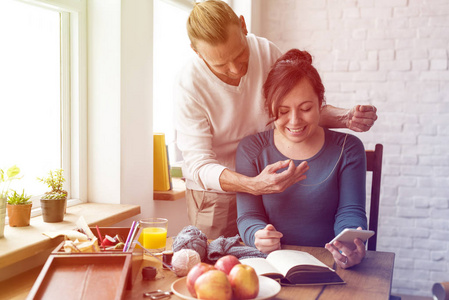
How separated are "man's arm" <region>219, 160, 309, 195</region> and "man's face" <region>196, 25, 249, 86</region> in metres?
0.37

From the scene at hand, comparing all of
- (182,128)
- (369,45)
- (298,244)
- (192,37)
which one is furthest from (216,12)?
(369,45)

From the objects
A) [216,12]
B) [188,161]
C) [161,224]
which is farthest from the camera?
[188,161]

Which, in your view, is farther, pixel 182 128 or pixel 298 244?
pixel 182 128

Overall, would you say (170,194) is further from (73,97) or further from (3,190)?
(3,190)

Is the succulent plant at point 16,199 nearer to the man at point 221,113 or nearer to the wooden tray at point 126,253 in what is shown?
the wooden tray at point 126,253

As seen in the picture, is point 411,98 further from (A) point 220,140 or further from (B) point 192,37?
(B) point 192,37

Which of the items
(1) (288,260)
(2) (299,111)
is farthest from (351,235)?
(2) (299,111)

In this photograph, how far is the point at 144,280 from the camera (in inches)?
51.3

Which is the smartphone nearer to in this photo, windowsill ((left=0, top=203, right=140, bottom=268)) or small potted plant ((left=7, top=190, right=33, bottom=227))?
windowsill ((left=0, top=203, right=140, bottom=268))

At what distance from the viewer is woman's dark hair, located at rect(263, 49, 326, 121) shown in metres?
1.79

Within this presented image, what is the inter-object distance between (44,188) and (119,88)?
49 centimetres

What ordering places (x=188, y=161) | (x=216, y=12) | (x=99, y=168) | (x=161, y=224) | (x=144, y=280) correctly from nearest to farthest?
(x=144, y=280) → (x=161, y=224) → (x=216, y=12) → (x=188, y=161) → (x=99, y=168)

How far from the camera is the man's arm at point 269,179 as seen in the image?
5.29 feet

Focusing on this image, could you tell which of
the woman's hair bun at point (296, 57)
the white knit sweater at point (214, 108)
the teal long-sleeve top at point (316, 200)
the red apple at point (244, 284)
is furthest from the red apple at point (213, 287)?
the woman's hair bun at point (296, 57)
